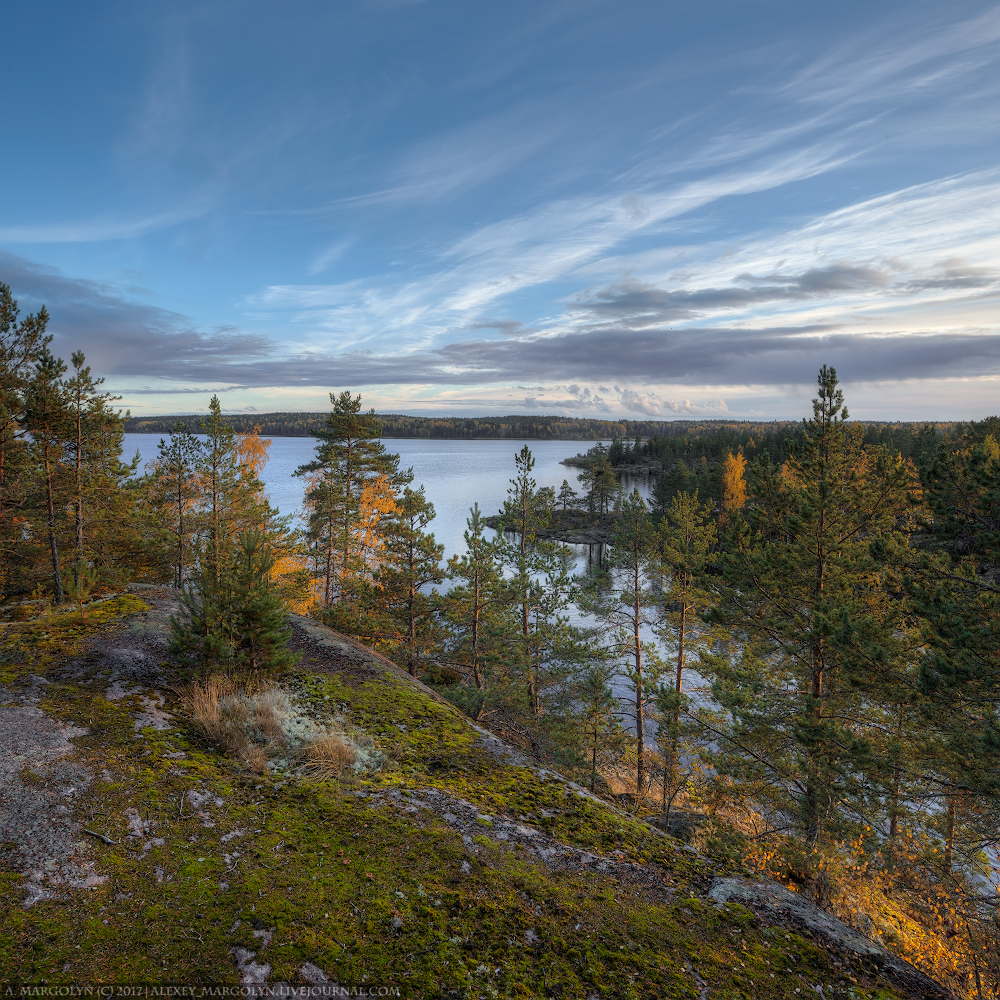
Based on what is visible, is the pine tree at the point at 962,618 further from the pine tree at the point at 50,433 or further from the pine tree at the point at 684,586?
the pine tree at the point at 50,433

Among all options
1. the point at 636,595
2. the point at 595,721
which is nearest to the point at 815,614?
the point at 636,595

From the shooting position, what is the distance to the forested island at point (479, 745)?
3.51 meters

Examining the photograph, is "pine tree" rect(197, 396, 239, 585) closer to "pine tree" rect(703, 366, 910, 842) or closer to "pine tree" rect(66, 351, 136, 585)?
"pine tree" rect(66, 351, 136, 585)

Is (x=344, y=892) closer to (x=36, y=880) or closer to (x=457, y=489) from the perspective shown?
(x=36, y=880)

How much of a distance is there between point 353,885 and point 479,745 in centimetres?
343

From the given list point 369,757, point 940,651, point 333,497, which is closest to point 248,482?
point 333,497

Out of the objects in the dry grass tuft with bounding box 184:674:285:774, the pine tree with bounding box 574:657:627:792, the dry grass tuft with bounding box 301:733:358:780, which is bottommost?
the pine tree with bounding box 574:657:627:792

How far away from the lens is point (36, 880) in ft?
11.1

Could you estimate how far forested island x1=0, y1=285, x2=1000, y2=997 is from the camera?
11.5ft

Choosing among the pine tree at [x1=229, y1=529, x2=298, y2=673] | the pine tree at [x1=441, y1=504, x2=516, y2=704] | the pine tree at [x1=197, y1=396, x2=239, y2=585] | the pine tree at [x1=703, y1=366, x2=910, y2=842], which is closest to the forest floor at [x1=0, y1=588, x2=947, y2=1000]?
the pine tree at [x1=229, y1=529, x2=298, y2=673]

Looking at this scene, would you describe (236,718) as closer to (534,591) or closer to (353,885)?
(353,885)

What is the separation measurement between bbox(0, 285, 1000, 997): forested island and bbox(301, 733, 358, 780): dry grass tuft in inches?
1.1

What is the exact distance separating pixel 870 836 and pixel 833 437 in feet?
27.3

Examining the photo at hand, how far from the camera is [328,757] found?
5.61 metres
